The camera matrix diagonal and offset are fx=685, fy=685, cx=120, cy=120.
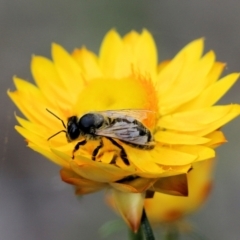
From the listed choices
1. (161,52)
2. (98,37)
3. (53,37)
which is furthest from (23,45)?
(161,52)

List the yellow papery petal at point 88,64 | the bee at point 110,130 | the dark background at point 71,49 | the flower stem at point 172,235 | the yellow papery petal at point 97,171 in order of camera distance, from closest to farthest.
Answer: the yellow papery petal at point 97,171
the bee at point 110,130
the flower stem at point 172,235
the yellow papery petal at point 88,64
the dark background at point 71,49

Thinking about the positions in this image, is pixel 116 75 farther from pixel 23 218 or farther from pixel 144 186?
pixel 23 218

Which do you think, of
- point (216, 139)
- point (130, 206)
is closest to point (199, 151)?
point (216, 139)

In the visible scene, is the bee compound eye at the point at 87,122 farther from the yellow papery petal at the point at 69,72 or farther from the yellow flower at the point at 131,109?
the yellow papery petal at the point at 69,72

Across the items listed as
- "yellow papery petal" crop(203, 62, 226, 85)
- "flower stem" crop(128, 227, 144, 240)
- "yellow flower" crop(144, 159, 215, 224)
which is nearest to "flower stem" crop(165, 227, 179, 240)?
"yellow flower" crop(144, 159, 215, 224)

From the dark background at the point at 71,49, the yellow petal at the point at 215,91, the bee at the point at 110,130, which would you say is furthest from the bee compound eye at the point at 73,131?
the dark background at the point at 71,49

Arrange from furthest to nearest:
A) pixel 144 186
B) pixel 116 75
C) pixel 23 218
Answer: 1. pixel 23 218
2. pixel 116 75
3. pixel 144 186

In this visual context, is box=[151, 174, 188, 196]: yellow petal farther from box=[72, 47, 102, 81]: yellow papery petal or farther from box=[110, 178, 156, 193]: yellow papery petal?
box=[72, 47, 102, 81]: yellow papery petal
